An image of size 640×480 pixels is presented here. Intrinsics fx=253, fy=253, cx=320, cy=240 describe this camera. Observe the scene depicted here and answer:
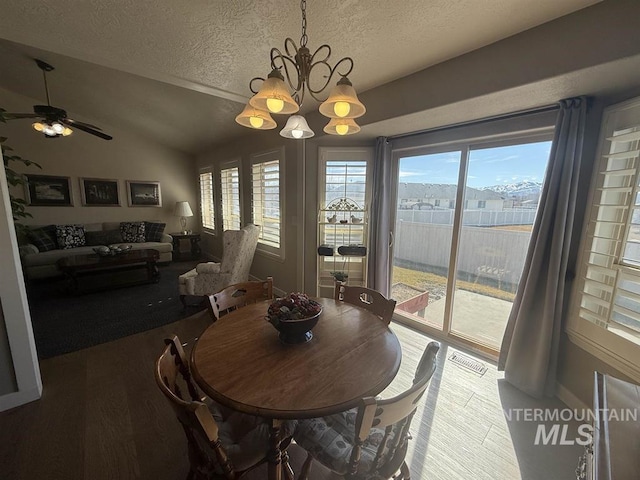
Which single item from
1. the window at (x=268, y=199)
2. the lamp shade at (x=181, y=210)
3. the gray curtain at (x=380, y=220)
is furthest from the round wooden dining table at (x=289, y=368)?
the lamp shade at (x=181, y=210)

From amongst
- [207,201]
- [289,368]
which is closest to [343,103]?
[289,368]

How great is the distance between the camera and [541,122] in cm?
192

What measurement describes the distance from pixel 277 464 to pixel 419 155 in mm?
2806

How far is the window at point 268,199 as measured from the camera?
12.0 ft

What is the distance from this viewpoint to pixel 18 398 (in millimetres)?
1759

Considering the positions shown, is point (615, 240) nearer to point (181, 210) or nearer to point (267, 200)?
point (267, 200)

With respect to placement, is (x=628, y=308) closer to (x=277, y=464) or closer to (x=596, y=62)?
(x=596, y=62)

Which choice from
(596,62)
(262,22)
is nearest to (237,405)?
(262,22)

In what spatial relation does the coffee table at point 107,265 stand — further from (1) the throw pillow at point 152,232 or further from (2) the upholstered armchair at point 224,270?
(2) the upholstered armchair at point 224,270

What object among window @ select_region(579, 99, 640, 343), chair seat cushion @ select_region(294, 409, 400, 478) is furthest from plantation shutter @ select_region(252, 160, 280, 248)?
window @ select_region(579, 99, 640, 343)

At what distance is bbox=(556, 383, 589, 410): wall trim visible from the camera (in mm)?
1741

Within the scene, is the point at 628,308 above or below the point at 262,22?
below

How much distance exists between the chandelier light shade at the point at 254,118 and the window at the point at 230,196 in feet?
10.8

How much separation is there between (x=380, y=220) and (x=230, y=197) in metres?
3.26
